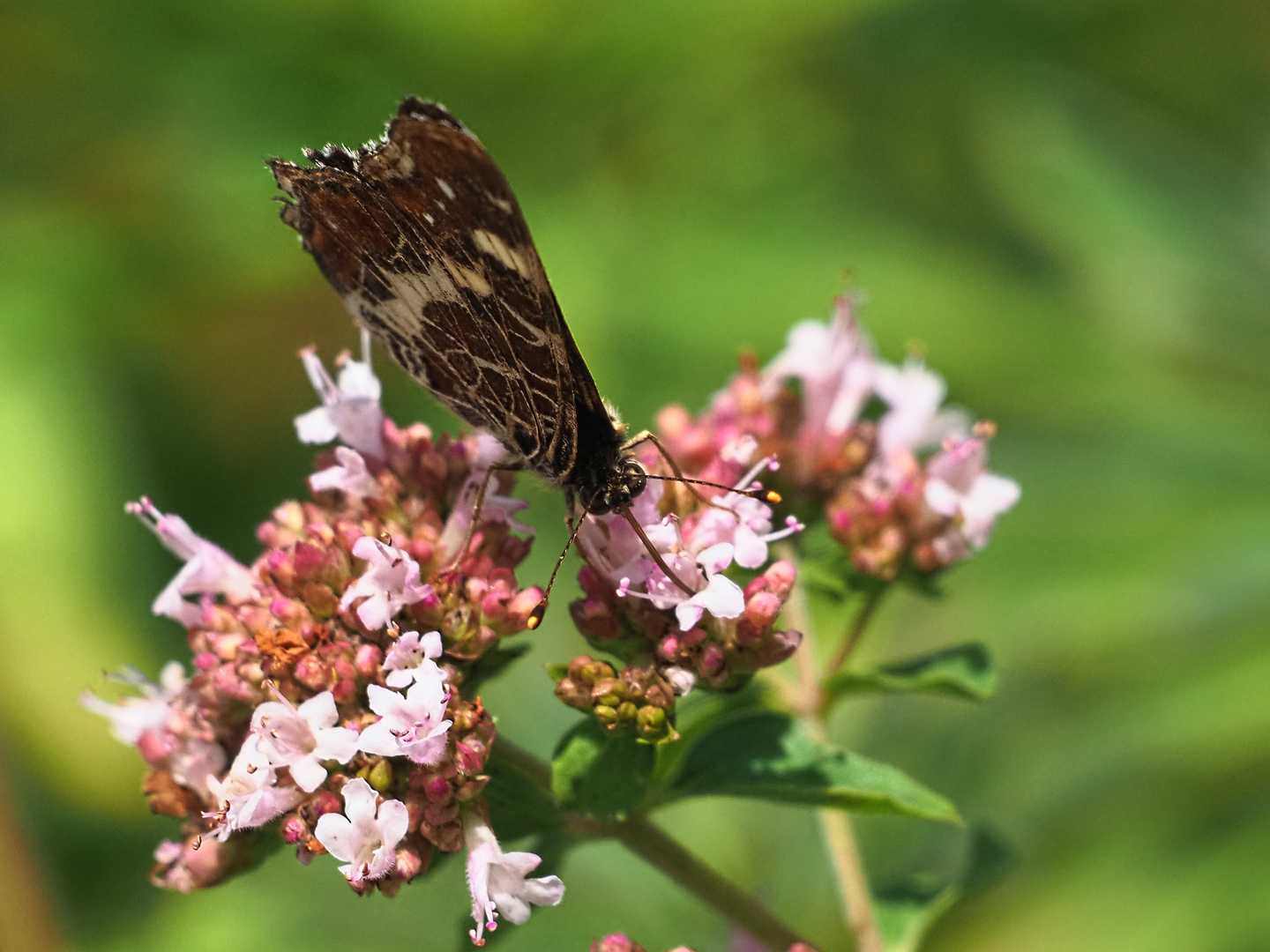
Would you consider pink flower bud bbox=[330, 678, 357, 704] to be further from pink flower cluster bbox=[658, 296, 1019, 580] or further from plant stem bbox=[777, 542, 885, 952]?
pink flower cluster bbox=[658, 296, 1019, 580]

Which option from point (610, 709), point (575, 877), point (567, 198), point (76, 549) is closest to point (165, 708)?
point (610, 709)

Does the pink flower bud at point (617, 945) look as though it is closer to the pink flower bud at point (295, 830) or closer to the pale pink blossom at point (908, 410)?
the pink flower bud at point (295, 830)

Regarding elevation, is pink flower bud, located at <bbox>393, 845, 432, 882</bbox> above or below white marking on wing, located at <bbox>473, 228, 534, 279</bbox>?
below

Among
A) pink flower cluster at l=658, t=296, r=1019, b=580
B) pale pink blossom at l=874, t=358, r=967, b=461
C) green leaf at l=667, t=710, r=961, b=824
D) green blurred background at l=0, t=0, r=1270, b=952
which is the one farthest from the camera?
green blurred background at l=0, t=0, r=1270, b=952

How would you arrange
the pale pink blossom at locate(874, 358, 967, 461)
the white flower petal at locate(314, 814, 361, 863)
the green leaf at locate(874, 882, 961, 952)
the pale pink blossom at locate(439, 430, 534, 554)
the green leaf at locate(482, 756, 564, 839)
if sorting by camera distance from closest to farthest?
1. the white flower petal at locate(314, 814, 361, 863)
2. the green leaf at locate(482, 756, 564, 839)
3. the pale pink blossom at locate(439, 430, 534, 554)
4. the green leaf at locate(874, 882, 961, 952)
5. the pale pink blossom at locate(874, 358, 967, 461)

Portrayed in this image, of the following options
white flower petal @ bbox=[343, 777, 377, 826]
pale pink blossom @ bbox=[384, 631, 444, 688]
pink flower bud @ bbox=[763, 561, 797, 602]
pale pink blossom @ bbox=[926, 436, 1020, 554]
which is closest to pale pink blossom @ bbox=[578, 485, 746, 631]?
pink flower bud @ bbox=[763, 561, 797, 602]

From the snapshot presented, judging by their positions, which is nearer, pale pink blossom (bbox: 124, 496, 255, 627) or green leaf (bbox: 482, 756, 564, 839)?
green leaf (bbox: 482, 756, 564, 839)

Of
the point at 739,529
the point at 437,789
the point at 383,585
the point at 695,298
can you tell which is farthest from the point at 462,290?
the point at 695,298
